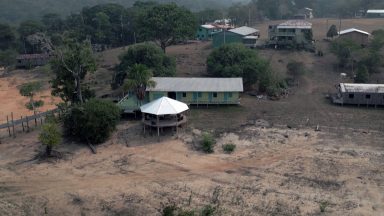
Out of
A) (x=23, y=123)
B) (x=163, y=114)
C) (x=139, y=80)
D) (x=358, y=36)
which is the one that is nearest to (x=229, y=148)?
(x=163, y=114)

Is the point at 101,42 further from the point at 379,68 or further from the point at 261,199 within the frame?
the point at 261,199

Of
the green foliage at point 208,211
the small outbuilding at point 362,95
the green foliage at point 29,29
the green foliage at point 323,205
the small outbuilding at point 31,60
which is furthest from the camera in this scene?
the green foliage at point 29,29

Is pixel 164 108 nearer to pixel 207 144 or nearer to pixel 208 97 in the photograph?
pixel 207 144

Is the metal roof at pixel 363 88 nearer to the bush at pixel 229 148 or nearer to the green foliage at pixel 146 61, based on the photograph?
the bush at pixel 229 148

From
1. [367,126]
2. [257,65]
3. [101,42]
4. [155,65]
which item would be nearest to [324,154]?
[367,126]

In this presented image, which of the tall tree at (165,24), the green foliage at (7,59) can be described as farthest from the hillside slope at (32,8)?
the tall tree at (165,24)

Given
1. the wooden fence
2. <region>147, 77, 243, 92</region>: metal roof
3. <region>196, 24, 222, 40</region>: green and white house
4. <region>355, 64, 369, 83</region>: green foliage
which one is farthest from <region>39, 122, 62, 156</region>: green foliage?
<region>196, 24, 222, 40</region>: green and white house

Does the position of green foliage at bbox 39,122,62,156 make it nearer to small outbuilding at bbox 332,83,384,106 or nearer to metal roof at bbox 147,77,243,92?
metal roof at bbox 147,77,243,92
